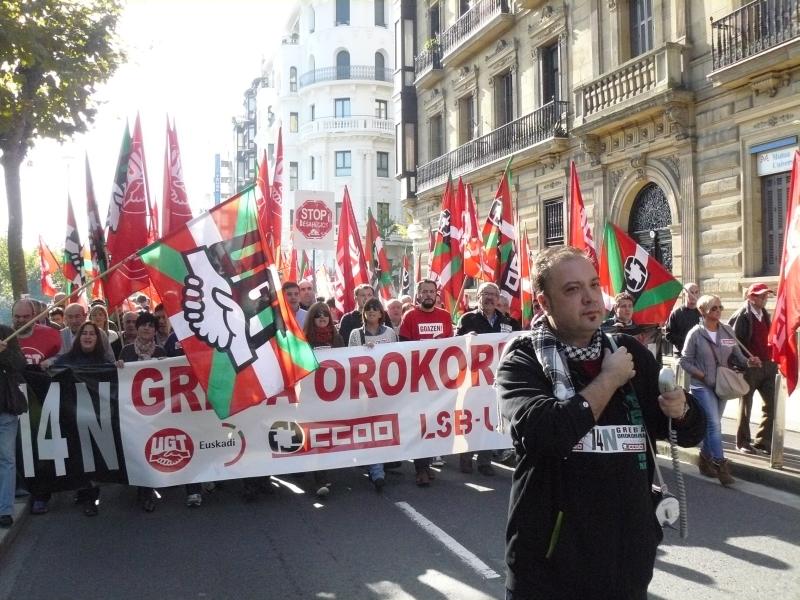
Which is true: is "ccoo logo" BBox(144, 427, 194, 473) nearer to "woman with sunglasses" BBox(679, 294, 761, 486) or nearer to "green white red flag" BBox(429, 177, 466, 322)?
"woman with sunglasses" BBox(679, 294, 761, 486)

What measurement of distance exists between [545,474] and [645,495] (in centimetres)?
30

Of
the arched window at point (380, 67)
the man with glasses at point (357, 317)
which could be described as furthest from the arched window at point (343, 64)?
the man with glasses at point (357, 317)

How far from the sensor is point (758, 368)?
836 cm

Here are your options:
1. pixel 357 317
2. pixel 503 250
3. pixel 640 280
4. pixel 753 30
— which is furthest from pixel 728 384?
pixel 753 30

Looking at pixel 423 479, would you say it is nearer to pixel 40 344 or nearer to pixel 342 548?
pixel 342 548

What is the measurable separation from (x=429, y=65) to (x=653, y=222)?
12703mm

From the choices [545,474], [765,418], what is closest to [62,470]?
[545,474]

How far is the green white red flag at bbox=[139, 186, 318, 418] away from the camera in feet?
18.8

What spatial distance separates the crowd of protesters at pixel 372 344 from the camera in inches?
264

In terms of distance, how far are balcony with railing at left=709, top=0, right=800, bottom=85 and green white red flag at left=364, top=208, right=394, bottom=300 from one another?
710 centimetres

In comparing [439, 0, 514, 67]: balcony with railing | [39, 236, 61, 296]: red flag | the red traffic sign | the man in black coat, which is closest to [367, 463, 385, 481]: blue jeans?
the man in black coat

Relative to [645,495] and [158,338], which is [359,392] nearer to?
[158,338]

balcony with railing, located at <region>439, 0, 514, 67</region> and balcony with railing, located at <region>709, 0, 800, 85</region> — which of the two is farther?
balcony with railing, located at <region>439, 0, 514, 67</region>

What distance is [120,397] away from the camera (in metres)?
6.89
